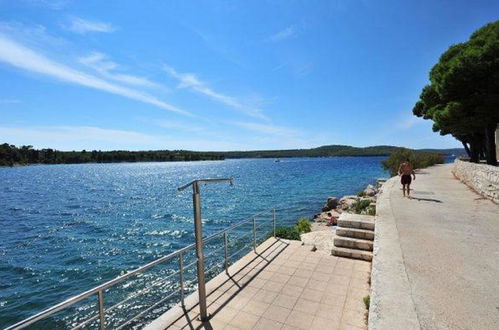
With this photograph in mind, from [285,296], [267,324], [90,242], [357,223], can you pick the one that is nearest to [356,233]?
[357,223]

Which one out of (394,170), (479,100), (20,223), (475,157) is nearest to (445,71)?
(479,100)

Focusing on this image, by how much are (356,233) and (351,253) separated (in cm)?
85

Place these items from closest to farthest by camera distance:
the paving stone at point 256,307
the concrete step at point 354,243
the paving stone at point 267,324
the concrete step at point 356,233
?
the paving stone at point 267,324, the paving stone at point 256,307, the concrete step at point 354,243, the concrete step at point 356,233

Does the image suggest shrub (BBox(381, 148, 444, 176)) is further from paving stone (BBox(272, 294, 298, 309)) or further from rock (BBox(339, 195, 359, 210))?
paving stone (BBox(272, 294, 298, 309))

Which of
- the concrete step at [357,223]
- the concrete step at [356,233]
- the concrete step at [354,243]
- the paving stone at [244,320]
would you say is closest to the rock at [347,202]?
the concrete step at [357,223]

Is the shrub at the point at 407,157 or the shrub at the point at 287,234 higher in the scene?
the shrub at the point at 407,157

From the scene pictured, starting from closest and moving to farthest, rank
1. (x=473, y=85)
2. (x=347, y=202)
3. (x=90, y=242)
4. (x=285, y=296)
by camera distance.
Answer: (x=285, y=296) < (x=473, y=85) < (x=90, y=242) < (x=347, y=202)

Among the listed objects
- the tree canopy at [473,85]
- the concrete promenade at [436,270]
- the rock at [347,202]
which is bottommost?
the rock at [347,202]

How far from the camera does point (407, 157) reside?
30.7 metres

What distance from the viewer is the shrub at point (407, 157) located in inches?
1241

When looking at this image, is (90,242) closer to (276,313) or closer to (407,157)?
(276,313)

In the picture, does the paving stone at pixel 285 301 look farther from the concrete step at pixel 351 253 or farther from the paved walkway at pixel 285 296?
the concrete step at pixel 351 253

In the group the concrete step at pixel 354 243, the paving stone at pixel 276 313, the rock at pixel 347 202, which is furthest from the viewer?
the rock at pixel 347 202

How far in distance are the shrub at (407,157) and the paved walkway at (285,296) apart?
1124 inches
